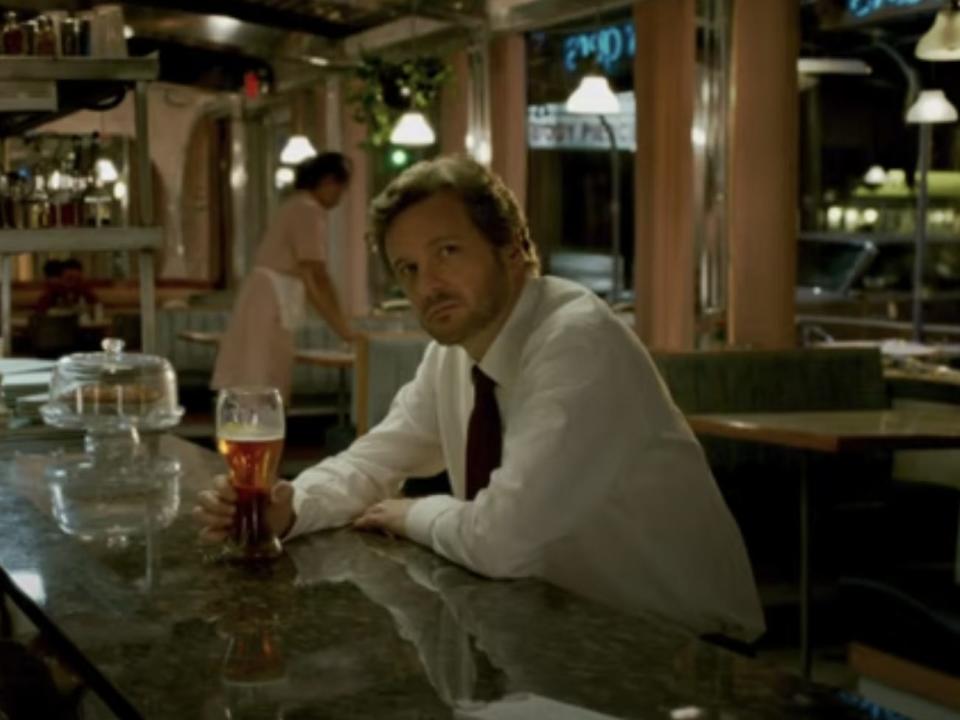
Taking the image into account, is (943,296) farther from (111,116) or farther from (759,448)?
(111,116)

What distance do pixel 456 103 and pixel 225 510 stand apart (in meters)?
8.00

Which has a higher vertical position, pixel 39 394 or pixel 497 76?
pixel 497 76

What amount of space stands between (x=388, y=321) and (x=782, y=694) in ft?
21.7

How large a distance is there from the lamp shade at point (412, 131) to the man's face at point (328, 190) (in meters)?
2.01

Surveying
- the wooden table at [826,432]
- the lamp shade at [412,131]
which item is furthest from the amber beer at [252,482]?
the lamp shade at [412,131]

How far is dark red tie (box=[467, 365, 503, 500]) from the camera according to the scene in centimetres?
208

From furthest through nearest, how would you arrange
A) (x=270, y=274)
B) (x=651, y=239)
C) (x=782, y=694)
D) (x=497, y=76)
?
(x=497, y=76)
(x=651, y=239)
(x=270, y=274)
(x=782, y=694)

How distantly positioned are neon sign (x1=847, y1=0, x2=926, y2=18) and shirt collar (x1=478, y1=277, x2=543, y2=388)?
5.57m

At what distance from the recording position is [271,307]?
7.04 meters

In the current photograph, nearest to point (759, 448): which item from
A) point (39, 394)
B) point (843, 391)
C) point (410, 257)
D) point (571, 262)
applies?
point (843, 391)

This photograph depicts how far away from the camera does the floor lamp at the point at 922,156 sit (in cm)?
778

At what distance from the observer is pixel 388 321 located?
768 centimetres

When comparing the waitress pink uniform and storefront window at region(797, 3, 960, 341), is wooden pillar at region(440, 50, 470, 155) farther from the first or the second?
the waitress pink uniform

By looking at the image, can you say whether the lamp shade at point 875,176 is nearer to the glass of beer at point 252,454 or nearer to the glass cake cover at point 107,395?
the glass cake cover at point 107,395
